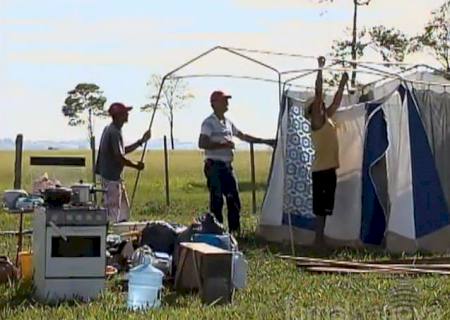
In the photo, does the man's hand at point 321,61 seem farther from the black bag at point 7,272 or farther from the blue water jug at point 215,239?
the black bag at point 7,272

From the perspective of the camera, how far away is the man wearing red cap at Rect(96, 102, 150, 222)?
428 inches

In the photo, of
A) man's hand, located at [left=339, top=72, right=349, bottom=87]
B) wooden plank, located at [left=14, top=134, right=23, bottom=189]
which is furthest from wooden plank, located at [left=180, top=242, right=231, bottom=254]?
wooden plank, located at [left=14, top=134, right=23, bottom=189]

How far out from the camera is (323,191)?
1123 centimetres

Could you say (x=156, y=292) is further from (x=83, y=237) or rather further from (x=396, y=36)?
(x=396, y=36)

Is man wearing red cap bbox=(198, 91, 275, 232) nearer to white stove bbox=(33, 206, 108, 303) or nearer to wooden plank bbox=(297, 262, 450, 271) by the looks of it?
wooden plank bbox=(297, 262, 450, 271)

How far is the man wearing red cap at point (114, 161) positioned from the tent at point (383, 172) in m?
1.76

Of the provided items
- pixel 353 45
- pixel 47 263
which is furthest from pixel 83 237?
pixel 353 45

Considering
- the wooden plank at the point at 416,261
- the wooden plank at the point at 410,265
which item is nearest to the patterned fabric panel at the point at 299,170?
the wooden plank at the point at 416,261

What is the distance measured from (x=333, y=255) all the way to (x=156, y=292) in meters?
3.36

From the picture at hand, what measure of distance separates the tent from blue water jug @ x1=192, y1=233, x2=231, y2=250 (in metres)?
2.86

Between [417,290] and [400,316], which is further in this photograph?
[417,290]

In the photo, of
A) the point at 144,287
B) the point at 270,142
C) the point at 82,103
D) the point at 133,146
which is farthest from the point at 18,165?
the point at 82,103

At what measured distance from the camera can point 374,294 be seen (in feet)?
25.6

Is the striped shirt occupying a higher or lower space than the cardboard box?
higher
